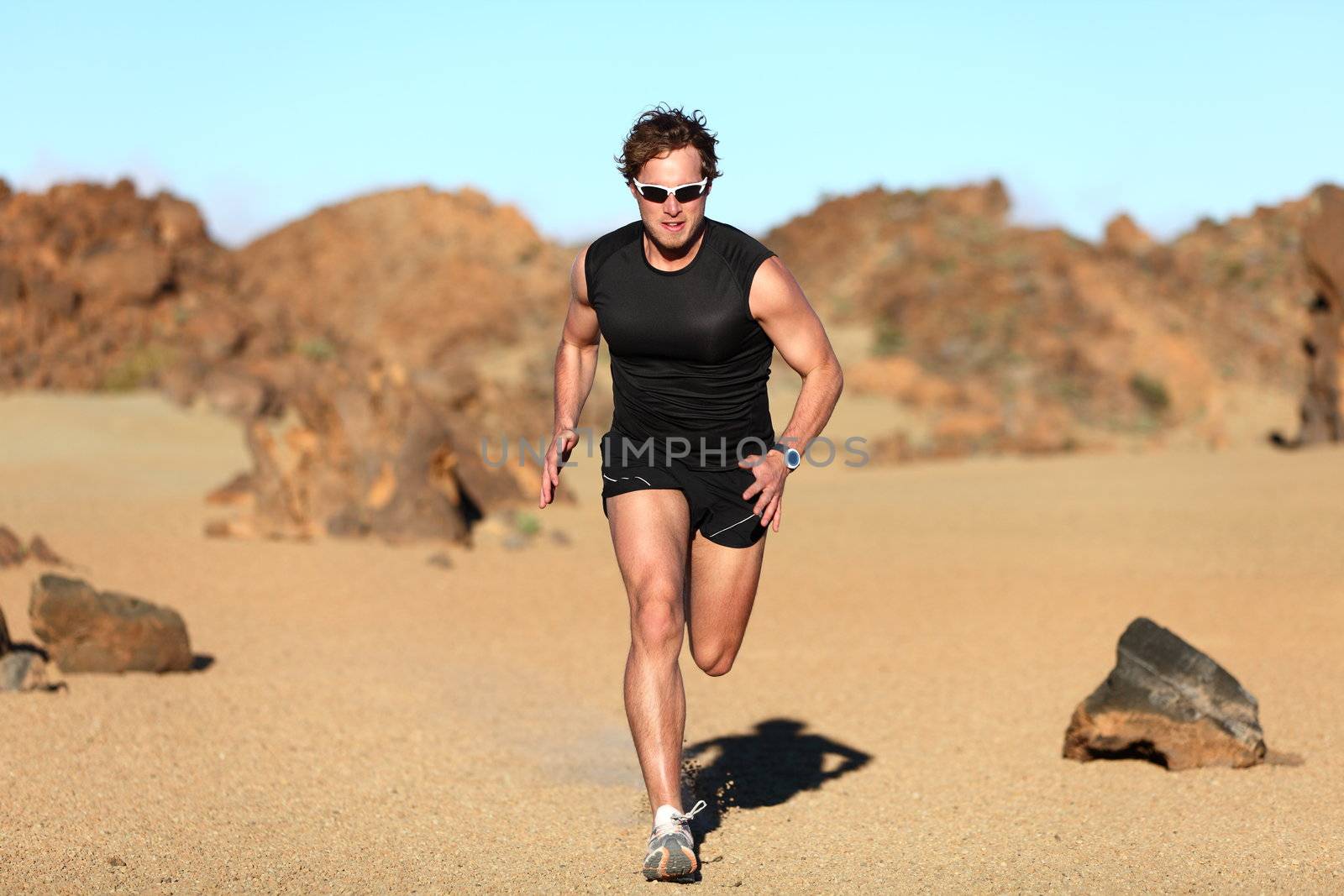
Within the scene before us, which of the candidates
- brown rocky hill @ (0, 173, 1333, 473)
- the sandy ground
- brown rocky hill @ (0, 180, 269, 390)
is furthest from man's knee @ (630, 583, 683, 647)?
brown rocky hill @ (0, 180, 269, 390)

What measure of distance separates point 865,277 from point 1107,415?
34.5 ft

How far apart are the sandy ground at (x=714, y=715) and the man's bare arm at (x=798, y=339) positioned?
→ 1.28m

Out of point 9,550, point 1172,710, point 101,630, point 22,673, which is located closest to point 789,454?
point 1172,710

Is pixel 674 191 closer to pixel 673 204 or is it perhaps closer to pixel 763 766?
pixel 673 204

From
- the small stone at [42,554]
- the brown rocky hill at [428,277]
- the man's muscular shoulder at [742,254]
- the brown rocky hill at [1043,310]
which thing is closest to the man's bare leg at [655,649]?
the man's muscular shoulder at [742,254]

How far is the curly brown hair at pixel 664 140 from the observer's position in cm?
440

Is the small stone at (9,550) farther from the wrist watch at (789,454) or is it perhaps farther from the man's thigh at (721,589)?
the wrist watch at (789,454)

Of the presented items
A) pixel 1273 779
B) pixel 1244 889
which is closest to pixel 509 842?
pixel 1244 889

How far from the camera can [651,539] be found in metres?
4.45

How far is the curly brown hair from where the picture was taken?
14.4 feet

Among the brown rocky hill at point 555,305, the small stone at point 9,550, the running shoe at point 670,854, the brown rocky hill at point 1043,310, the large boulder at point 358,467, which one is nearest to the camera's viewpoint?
the running shoe at point 670,854

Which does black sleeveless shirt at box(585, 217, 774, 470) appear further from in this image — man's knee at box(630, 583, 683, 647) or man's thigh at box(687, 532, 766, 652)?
man's knee at box(630, 583, 683, 647)

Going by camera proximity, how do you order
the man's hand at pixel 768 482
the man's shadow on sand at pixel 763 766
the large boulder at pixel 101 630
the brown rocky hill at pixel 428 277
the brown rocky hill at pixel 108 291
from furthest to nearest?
the brown rocky hill at pixel 428 277
the brown rocky hill at pixel 108 291
the large boulder at pixel 101 630
the man's shadow on sand at pixel 763 766
the man's hand at pixel 768 482

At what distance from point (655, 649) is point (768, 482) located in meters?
0.57
